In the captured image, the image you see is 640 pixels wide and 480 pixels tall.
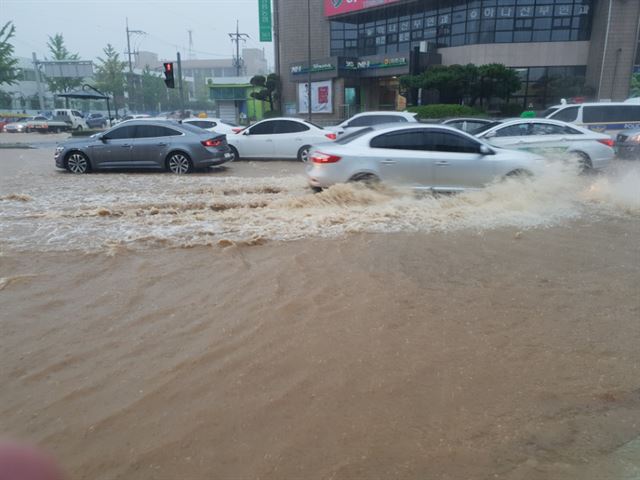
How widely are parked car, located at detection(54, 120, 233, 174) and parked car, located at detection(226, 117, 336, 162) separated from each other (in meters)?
2.63

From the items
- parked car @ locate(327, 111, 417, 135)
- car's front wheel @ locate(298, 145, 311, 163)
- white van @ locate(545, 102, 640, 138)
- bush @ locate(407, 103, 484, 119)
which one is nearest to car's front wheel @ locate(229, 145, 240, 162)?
car's front wheel @ locate(298, 145, 311, 163)

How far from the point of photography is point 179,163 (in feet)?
44.0

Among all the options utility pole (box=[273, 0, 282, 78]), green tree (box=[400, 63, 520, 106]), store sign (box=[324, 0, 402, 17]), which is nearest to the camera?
green tree (box=[400, 63, 520, 106])

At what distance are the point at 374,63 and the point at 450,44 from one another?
17.6ft

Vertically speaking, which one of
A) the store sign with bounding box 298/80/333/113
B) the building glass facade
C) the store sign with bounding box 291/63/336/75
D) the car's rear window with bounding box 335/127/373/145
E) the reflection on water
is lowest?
the reflection on water

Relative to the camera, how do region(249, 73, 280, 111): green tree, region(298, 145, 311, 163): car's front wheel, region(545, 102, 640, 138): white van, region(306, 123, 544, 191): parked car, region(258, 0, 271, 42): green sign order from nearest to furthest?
region(306, 123, 544, 191): parked car < region(298, 145, 311, 163): car's front wheel < region(545, 102, 640, 138): white van < region(249, 73, 280, 111): green tree < region(258, 0, 271, 42): green sign

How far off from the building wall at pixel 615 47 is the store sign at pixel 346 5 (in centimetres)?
1267

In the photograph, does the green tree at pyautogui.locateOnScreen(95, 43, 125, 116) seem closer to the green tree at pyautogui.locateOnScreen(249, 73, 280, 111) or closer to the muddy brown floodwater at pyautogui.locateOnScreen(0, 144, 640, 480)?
the green tree at pyautogui.locateOnScreen(249, 73, 280, 111)

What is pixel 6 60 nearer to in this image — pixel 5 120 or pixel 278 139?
pixel 5 120

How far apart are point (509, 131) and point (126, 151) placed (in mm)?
9607

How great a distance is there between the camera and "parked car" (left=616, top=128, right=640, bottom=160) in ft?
47.8

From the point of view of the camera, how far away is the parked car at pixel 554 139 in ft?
40.3

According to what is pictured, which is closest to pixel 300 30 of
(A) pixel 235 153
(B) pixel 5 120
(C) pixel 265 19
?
(C) pixel 265 19

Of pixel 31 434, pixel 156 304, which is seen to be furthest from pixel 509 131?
pixel 31 434
